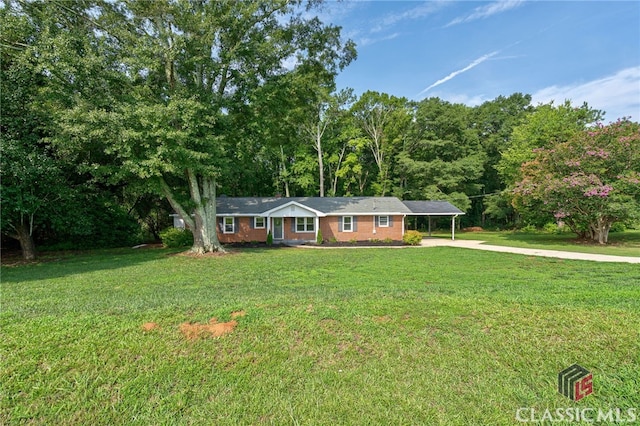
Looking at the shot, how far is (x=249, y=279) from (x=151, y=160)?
727 centimetres

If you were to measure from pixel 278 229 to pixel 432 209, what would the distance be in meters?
12.8

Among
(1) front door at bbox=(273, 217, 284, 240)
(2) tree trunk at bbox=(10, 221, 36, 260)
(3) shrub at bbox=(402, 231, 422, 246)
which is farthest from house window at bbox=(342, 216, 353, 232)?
(2) tree trunk at bbox=(10, 221, 36, 260)

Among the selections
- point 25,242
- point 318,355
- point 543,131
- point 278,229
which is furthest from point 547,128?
point 25,242

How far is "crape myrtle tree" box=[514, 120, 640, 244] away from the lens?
680 inches

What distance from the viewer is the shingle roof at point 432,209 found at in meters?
24.8

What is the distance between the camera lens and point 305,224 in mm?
22609

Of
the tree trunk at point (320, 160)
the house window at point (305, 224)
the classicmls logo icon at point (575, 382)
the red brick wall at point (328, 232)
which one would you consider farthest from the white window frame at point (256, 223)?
the classicmls logo icon at point (575, 382)

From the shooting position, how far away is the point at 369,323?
450 cm

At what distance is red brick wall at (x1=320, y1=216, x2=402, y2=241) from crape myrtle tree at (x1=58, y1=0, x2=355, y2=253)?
326 inches

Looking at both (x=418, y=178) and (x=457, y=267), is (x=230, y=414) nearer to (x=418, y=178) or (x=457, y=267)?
(x=457, y=267)

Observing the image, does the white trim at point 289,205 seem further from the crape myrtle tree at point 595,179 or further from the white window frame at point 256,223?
the crape myrtle tree at point 595,179

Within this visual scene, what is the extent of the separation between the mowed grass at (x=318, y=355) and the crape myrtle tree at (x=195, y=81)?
761 centimetres
